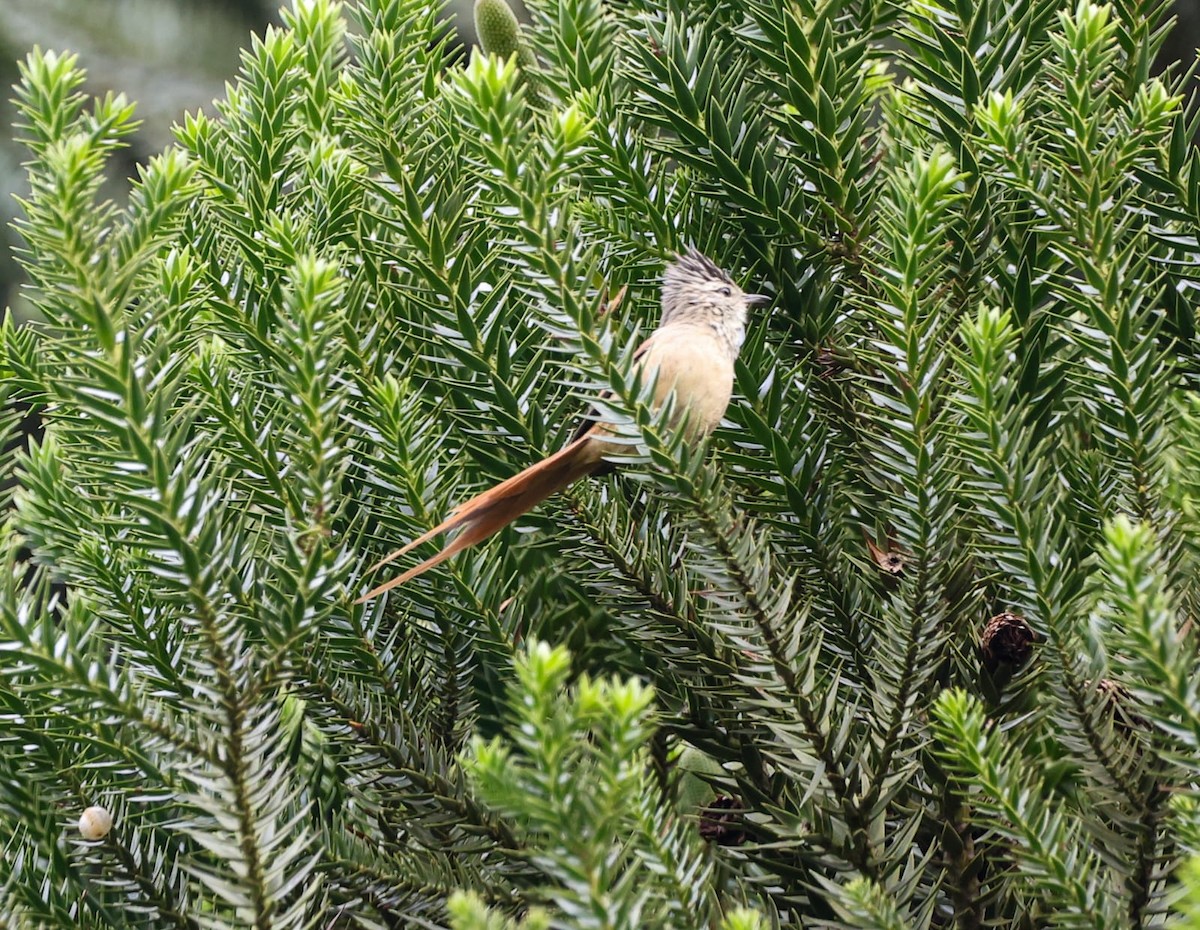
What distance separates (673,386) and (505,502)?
6.7 inches

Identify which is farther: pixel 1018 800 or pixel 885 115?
pixel 885 115

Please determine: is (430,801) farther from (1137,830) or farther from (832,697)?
(1137,830)

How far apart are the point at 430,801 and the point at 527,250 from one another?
1.41ft

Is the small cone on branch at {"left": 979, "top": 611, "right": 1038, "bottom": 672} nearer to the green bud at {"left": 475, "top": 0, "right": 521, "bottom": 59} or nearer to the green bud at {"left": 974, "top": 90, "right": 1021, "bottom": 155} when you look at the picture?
the green bud at {"left": 974, "top": 90, "right": 1021, "bottom": 155}

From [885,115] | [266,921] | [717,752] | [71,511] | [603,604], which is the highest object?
[885,115]

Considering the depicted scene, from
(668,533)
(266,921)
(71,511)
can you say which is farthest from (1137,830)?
(71,511)

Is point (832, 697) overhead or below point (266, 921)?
overhead

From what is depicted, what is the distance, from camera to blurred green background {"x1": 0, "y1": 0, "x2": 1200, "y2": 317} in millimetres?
6074

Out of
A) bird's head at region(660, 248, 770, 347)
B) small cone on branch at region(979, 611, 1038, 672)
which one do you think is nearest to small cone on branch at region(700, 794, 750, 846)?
small cone on branch at region(979, 611, 1038, 672)

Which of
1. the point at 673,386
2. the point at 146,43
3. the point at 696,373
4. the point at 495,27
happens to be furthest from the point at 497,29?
the point at 146,43

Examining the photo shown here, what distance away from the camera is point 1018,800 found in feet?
2.29

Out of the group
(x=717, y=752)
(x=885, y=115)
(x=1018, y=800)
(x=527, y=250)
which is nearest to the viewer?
(x=1018, y=800)

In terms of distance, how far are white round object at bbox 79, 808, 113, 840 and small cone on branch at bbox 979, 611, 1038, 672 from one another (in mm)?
681

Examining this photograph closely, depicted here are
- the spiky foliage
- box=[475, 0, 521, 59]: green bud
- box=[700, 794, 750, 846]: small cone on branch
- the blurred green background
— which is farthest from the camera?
the blurred green background
